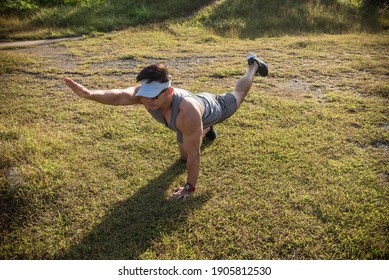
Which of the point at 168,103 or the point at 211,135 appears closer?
the point at 168,103

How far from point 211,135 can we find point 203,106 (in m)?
0.97

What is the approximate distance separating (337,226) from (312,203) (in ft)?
1.22

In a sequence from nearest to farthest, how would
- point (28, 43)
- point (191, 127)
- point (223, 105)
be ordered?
point (191, 127)
point (223, 105)
point (28, 43)

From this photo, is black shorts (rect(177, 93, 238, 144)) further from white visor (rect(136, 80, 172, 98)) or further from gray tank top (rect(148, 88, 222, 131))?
white visor (rect(136, 80, 172, 98))

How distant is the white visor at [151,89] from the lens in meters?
2.74

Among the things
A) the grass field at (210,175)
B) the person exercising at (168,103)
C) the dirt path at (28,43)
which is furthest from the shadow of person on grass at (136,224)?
the dirt path at (28,43)

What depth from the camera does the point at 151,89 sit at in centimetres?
276

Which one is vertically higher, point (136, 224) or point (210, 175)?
point (210, 175)

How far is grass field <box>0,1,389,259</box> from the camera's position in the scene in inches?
116

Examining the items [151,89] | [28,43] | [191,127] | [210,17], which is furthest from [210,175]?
[210,17]

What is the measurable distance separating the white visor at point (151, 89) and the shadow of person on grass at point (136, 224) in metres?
1.38

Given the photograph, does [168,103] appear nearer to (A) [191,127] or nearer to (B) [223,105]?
(A) [191,127]

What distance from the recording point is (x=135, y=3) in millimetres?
15242

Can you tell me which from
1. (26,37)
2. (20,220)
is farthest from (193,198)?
(26,37)
